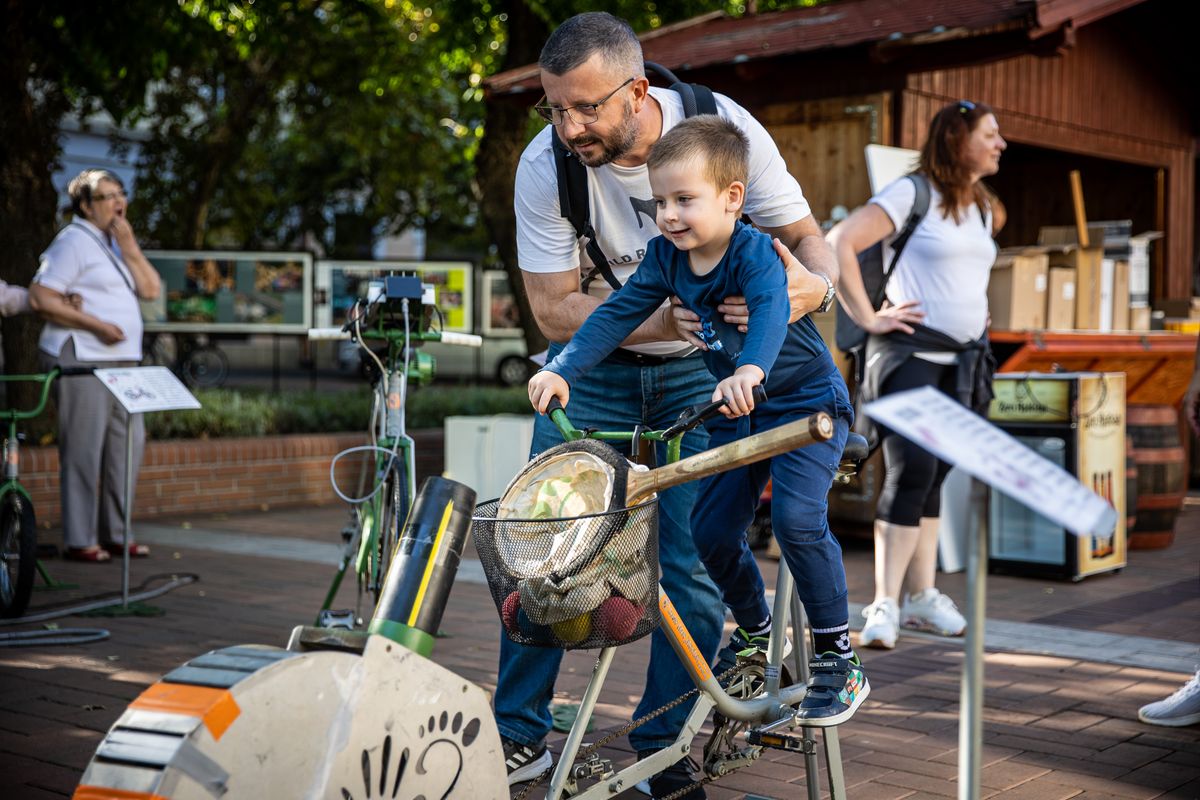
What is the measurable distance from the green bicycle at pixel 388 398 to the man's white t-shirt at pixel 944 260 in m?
1.94

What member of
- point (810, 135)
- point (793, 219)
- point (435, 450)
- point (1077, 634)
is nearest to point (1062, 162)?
point (810, 135)

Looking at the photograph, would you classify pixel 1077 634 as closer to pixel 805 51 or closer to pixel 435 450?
pixel 805 51

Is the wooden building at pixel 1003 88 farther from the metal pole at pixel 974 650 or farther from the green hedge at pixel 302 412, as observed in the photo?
the metal pole at pixel 974 650

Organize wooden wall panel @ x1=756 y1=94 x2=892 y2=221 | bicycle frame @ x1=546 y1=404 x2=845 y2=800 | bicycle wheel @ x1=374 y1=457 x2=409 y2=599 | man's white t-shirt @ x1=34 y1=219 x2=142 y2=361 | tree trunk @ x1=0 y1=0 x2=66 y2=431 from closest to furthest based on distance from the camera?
bicycle frame @ x1=546 y1=404 x2=845 y2=800
bicycle wheel @ x1=374 y1=457 x2=409 y2=599
man's white t-shirt @ x1=34 y1=219 x2=142 y2=361
wooden wall panel @ x1=756 y1=94 x2=892 y2=221
tree trunk @ x1=0 y1=0 x2=66 y2=431

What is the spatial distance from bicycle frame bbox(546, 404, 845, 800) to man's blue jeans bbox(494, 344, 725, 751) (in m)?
0.26

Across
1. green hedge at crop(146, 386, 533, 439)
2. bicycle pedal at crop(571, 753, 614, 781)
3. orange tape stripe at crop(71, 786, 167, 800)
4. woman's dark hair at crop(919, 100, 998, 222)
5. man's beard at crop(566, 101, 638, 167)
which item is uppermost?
woman's dark hair at crop(919, 100, 998, 222)

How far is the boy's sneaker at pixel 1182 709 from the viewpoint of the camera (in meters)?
4.36

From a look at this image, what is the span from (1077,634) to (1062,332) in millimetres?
2615

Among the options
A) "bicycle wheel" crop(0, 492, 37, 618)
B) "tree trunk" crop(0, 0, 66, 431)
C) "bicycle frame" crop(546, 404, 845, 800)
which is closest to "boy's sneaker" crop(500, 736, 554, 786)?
"bicycle frame" crop(546, 404, 845, 800)

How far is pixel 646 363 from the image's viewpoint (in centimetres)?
366

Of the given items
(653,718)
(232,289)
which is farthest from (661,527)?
(232,289)

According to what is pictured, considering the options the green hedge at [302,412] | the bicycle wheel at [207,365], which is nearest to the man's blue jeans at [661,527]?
the green hedge at [302,412]

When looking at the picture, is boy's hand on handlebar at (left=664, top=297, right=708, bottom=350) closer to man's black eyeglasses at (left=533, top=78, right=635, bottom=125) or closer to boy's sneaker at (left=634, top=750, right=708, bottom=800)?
man's black eyeglasses at (left=533, top=78, right=635, bottom=125)

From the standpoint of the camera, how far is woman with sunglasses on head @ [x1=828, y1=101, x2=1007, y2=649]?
5746 millimetres
